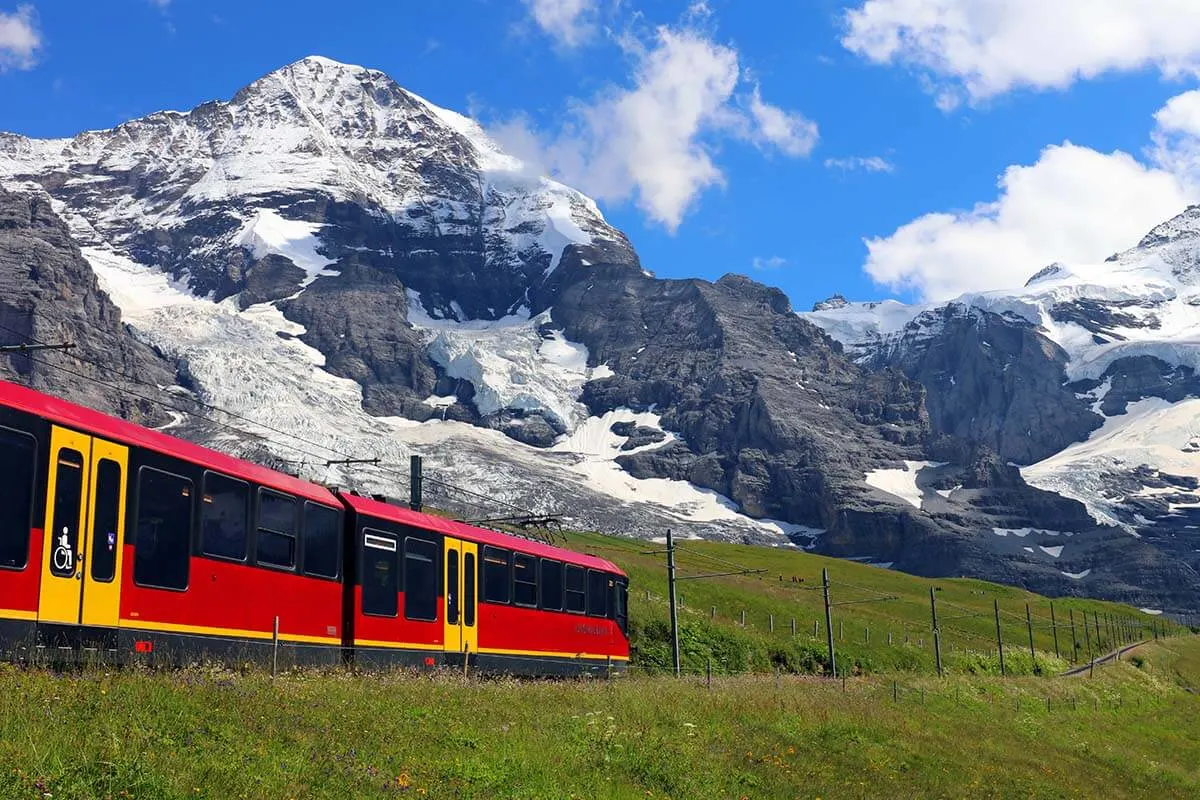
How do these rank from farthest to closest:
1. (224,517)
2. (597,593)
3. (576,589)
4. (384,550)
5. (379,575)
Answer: (597,593) < (576,589) < (384,550) < (379,575) < (224,517)

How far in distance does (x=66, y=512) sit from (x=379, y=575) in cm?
1065

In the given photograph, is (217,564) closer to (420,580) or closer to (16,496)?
(16,496)

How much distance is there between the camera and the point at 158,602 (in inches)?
856

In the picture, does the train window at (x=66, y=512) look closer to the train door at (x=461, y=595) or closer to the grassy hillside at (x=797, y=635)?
the train door at (x=461, y=595)

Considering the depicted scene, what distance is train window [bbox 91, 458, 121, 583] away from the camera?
66.2 ft

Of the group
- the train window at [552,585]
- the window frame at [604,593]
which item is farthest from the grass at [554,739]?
the window frame at [604,593]

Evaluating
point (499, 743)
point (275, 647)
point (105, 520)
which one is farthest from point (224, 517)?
point (499, 743)

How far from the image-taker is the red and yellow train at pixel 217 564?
62.1ft

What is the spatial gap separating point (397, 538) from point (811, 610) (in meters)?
67.7

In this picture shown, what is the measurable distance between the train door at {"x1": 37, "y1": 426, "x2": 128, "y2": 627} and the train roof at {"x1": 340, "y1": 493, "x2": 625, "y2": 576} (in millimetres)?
8199

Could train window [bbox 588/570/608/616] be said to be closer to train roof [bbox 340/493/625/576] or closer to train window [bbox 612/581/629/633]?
train roof [bbox 340/493/625/576]

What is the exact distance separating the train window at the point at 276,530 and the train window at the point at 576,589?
1527cm

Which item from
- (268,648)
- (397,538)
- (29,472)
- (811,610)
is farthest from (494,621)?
(811,610)

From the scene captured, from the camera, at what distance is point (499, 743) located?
68.8 feet
